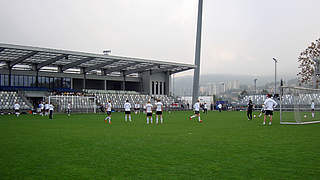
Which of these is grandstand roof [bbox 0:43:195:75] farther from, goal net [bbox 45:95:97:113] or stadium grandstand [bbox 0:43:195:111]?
goal net [bbox 45:95:97:113]

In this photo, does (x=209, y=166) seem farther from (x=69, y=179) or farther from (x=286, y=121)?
(x=286, y=121)

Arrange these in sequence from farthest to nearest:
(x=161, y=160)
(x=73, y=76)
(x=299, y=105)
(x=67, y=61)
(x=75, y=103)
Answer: (x=73, y=76) → (x=67, y=61) → (x=75, y=103) → (x=299, y=105) → (x=161, y=160)

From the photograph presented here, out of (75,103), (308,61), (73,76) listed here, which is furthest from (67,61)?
(308,61)

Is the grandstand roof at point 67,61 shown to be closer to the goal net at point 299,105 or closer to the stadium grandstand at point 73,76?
the stadium grandstand at point 73,76

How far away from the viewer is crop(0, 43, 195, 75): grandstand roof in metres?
41.9

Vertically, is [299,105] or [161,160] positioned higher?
[299,105]

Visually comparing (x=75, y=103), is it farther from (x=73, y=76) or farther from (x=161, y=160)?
(x=161, y=160)

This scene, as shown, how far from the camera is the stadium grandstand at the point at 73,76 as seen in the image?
4456cm

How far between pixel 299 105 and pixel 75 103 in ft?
111

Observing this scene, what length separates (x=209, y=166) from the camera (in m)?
7.04

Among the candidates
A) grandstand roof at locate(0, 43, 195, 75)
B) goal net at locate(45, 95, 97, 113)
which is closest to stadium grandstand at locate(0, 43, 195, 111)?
grandstand roof at locate(0, 43, 195, 75)

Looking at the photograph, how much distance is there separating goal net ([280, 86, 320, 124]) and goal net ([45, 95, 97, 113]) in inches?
1242

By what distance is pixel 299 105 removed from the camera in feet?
72.1

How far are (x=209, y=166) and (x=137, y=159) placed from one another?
1.87 metres
